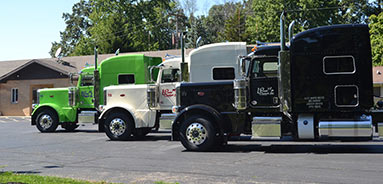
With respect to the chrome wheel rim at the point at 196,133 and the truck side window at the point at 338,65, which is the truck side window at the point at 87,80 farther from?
the truck side window at the point at 338,65

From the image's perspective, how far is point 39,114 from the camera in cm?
1967

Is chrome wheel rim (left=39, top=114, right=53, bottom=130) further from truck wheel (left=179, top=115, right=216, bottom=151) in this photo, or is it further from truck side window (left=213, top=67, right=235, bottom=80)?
truck wheel (left=179, top=115, right=216, bottom=151)

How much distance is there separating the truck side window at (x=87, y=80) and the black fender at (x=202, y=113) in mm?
7767

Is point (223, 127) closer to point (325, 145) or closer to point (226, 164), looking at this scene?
point (226, 164)

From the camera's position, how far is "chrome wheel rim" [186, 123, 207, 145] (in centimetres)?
1193

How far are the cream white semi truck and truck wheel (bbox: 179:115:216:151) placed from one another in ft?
9.94

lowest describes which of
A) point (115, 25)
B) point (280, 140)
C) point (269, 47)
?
point (280, 140)

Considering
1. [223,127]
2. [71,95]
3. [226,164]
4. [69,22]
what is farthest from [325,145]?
[69,22]

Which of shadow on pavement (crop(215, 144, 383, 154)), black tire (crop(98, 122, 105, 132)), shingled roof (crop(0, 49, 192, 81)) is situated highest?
shingled roof (crop(0, 49, 192, 81))

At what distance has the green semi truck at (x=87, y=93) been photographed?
17.3m

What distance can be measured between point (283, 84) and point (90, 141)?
25.2 ft

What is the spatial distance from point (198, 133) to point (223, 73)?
3441 mm

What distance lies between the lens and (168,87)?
51.4 feet

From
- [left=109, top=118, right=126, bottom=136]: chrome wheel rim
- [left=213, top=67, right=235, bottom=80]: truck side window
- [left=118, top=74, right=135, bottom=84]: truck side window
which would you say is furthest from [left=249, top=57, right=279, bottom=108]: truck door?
[left=118, top=74, right=135, bottom=84]: truck side window
